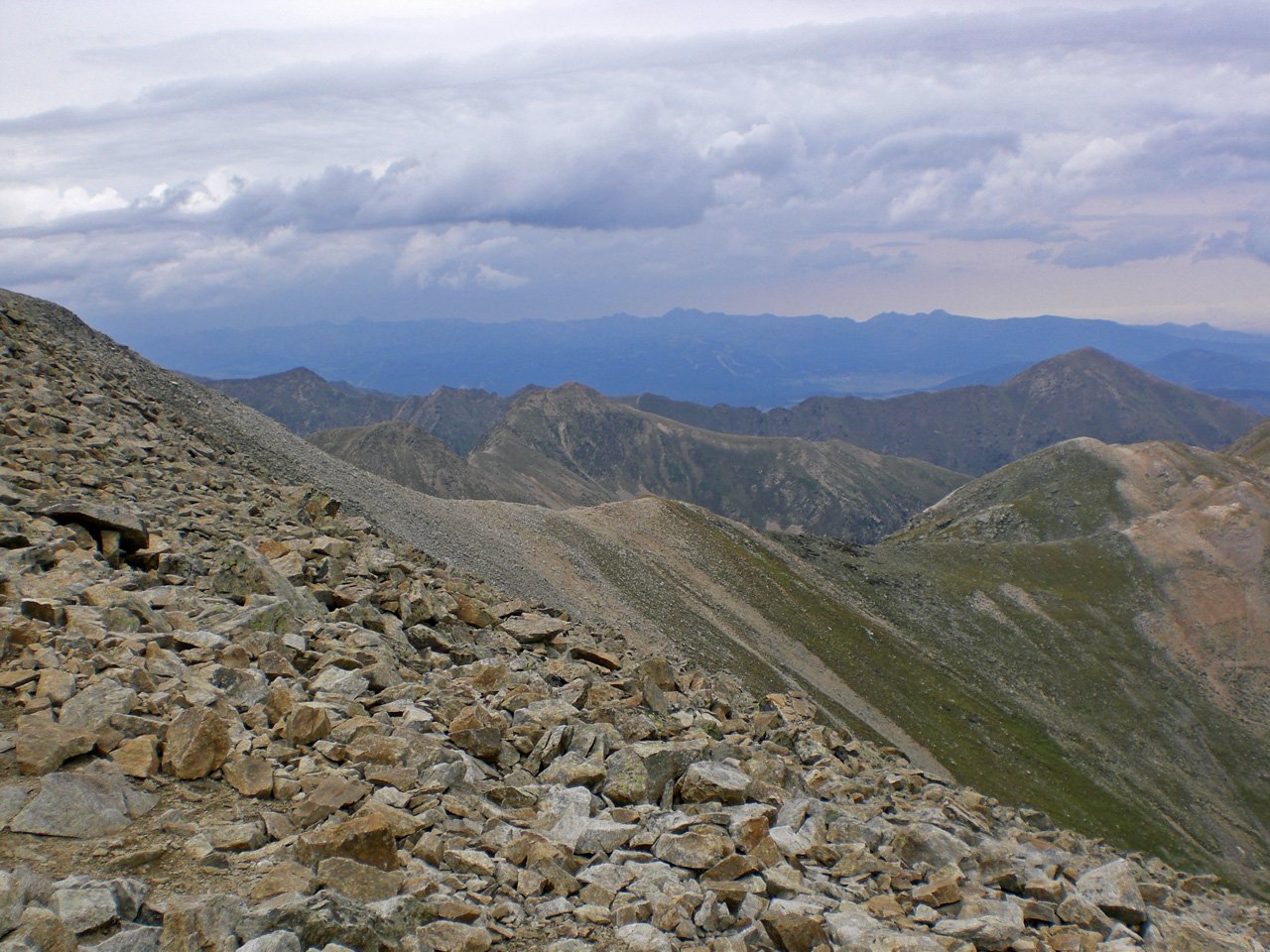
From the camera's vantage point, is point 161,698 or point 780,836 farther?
point 780,836

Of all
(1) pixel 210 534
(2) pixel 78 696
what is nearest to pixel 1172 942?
(2) pixel 78 696

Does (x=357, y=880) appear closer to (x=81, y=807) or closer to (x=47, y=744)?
(x=81, y=807)

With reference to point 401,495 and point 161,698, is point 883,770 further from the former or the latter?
point 401,495

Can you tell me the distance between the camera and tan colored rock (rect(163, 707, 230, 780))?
11297 mm

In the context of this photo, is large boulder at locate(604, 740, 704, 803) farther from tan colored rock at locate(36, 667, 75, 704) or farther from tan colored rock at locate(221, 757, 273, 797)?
tan colored rock at locate(36, 667, 75, 704)

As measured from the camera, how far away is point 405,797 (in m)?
11.6

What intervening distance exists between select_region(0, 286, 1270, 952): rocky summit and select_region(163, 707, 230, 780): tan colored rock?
3cm

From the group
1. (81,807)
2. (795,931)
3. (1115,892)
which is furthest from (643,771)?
(1115,892)

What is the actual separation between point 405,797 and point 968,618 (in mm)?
109149

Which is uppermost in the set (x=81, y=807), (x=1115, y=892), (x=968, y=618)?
(x=81, y=807)

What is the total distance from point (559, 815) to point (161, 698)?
5973 mm

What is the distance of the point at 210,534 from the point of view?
902 inches

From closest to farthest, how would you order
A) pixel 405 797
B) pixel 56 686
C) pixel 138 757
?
pixel 138 757 < pixel 405 797 < pixel 56 686

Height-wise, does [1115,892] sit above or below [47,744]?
below
